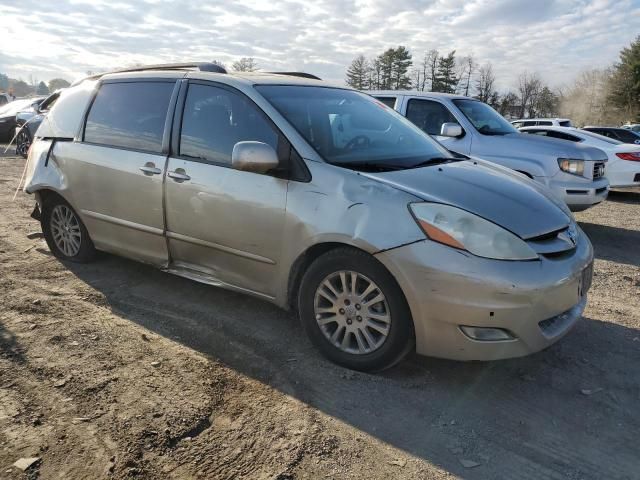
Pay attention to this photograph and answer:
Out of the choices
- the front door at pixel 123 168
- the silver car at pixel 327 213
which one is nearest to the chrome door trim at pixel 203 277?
the silver car at pixel 327 213

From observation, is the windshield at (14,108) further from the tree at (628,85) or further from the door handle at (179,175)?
the tree at (628,85)

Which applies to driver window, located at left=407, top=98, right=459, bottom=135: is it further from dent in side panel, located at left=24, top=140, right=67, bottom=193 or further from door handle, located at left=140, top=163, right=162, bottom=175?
dent in side panel, located at left=24, top=140, right=67, bottom=193

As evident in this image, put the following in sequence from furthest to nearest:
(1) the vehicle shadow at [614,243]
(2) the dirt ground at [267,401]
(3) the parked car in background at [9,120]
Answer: (3) the parked car in background at [9,120], (1) the vehicle shadow at [614,243], (2) the dirt ground at [267,401]

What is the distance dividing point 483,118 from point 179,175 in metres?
5.28

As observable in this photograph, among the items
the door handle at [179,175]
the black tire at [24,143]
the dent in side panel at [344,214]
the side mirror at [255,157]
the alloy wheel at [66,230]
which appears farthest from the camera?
the black tire at [24,143]

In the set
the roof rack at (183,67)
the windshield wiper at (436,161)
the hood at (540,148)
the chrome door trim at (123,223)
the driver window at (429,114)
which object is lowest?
the chrome door trim at (123,223)

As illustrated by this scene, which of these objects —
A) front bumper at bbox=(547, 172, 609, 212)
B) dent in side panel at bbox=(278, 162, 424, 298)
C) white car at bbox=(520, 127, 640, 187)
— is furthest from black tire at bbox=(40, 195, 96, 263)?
white car at bbox=(520, 127, 640, 187)

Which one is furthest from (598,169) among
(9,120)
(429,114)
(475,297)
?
(9,120)

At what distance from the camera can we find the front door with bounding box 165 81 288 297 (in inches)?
133

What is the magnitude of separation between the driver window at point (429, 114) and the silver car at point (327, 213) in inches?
133

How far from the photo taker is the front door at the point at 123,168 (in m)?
4.01

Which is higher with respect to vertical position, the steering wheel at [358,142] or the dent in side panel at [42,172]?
the steering wheel at [358,142]

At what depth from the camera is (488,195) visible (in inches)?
124

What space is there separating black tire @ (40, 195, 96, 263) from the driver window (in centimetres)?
478
